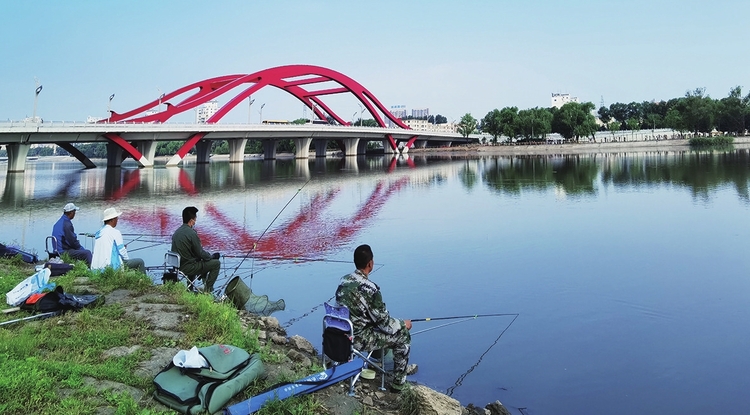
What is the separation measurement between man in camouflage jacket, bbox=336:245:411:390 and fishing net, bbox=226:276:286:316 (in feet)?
9.09

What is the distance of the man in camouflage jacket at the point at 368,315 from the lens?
4117 mm

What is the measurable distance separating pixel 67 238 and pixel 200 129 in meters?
34.7

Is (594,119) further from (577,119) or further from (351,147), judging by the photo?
(351,147)

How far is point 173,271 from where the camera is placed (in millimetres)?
6410

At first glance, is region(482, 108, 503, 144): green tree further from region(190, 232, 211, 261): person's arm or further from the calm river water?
region(190, 232, 211, 261): person's arm

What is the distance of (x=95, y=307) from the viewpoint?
5.13m

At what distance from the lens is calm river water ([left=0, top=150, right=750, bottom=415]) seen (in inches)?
193

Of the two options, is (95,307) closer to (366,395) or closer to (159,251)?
(366,395)

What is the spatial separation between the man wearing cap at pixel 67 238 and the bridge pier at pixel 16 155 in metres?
33.2

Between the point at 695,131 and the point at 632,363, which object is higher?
the point at 695,131

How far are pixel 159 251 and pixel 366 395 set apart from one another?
7627mm

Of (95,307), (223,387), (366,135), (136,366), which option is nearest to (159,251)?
(95,307)

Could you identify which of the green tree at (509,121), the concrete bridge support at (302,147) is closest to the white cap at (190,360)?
the concrete bridge support at (302,147)

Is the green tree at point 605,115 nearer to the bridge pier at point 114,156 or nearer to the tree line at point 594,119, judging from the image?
the tree line at point 594,119
